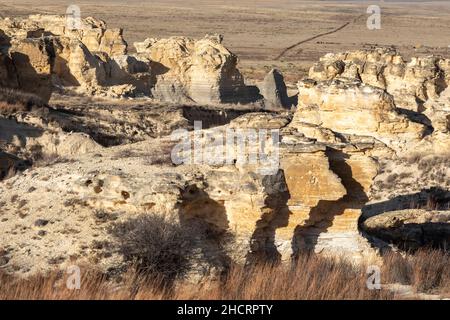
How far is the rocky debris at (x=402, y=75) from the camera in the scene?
87.5 ft

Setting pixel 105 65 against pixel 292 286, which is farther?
pixel 105 65

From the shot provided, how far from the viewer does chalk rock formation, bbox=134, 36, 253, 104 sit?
31281 millimetres

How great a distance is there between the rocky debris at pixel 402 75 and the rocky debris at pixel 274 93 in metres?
3.98

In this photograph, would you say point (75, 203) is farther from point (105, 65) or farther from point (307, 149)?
point (105, 65)

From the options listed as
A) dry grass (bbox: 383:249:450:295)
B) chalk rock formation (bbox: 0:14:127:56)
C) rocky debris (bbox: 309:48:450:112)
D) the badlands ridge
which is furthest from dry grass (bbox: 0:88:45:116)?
dry grass (bbox: 383:249:450:295)

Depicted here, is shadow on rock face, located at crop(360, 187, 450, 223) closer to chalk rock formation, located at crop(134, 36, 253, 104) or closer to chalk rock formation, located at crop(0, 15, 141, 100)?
chalk rock formation, located at crop(0, 15, 141, 100)

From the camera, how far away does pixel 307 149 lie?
11.0 meters

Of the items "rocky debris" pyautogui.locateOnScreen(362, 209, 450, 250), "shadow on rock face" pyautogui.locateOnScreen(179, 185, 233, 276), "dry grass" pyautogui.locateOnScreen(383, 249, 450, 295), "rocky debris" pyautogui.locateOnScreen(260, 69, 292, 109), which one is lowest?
"rocky debris" pyautogui.locateOnScreen(260, 69, 292, 109)

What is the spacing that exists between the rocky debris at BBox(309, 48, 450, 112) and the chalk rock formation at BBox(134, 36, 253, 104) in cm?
444

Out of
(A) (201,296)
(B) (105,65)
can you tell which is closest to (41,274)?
(A) (201,296)

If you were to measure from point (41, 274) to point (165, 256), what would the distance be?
4.84ft

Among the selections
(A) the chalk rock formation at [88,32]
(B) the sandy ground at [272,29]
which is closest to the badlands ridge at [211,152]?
(A) the chalk rock formation at [88,32]

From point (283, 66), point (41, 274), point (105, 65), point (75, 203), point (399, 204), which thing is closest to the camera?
point (41, 274)

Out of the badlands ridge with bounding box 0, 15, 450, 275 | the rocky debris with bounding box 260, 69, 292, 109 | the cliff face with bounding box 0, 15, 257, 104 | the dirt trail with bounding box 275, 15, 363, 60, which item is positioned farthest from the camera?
the dirt trail with bounding box 275, 15, 363, 60
